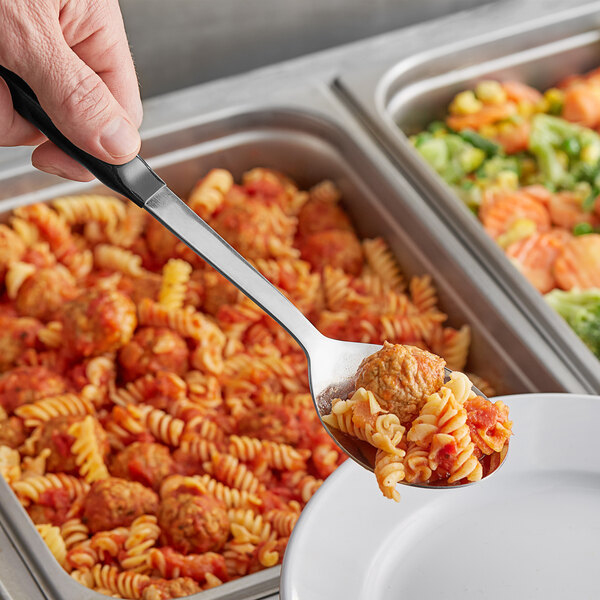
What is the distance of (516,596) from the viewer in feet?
5.54

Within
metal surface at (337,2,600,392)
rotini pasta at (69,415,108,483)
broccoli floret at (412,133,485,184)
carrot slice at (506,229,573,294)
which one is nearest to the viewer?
rotini pasta at (69,415,108,483)

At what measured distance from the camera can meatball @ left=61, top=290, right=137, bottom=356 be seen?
7.72ft

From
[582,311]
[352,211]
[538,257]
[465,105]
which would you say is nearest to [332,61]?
[465,105]

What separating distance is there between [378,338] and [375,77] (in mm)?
1093

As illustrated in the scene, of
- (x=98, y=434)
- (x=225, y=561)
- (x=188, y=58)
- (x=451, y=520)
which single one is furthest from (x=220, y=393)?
(x=188, y=58)

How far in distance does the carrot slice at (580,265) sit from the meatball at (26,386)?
1550mm

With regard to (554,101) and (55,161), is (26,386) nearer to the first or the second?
(55,161)

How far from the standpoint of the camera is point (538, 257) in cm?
273

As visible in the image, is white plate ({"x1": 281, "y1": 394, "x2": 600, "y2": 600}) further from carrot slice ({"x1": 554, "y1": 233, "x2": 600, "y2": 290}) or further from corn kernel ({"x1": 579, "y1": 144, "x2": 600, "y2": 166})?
corn kernel ({"x1": 579, "y1": 144, "x2": 600, "y2": 166})

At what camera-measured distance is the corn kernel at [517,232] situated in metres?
2.76

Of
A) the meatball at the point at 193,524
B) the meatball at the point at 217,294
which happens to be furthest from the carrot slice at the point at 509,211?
the meatball at the point at 193,524

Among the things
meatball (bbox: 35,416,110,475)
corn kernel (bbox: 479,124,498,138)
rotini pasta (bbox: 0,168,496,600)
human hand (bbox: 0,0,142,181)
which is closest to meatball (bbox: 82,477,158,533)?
rotini pasta (bbox: 0,168,496,600)

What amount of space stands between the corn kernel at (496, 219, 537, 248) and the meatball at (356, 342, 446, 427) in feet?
3.68

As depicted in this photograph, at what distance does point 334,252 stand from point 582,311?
789 millimetres
